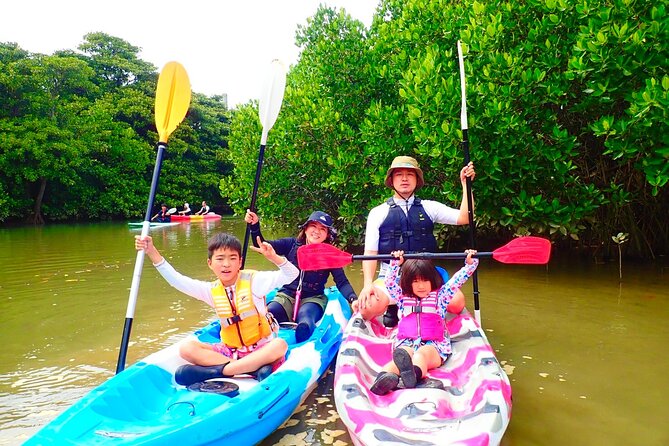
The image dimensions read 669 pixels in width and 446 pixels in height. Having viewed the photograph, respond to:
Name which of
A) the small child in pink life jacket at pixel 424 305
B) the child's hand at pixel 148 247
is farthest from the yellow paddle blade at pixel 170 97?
the small child in pink life jacket at pixel 424 305

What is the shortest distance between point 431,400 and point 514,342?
6.66 feet

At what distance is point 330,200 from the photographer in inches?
387

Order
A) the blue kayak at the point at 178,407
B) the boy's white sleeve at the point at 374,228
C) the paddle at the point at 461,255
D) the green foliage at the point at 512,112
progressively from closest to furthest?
the blue kayak at the point at 178,407 < the paddle at the point at 461,255 < the boy's white sleeve at the point at 374,228 < the green foliage at the point at 512,112

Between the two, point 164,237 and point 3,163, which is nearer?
point 164,237

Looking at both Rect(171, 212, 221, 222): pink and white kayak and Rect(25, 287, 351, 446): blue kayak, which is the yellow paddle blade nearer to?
Rect(25, 287, 351, 446): blue kayak

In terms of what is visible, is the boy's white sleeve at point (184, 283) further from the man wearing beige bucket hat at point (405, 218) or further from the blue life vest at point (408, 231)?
the blue life vest at point (408, 231)

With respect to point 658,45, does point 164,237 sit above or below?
below

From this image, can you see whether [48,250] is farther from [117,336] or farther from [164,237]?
[117,336]

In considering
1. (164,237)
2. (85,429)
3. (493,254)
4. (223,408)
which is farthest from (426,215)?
(164,237)

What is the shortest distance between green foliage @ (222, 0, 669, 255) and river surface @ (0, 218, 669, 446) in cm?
102

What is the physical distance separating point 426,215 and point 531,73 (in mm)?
2791

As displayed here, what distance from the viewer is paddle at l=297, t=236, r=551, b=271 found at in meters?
3.33

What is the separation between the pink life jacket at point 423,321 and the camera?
10.7 ft

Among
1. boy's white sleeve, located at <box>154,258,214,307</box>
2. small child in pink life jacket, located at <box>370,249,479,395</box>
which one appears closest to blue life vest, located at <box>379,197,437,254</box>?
small child in pink life jacket, located at <box>370,249,479,395</box>
